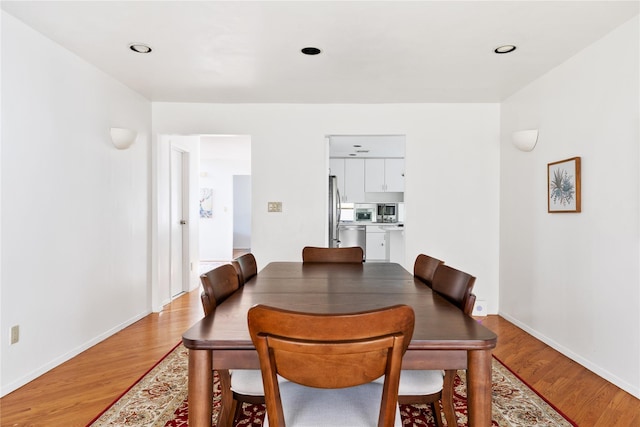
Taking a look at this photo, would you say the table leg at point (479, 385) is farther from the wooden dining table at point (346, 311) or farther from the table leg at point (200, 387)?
the table leg at point (200, 387)

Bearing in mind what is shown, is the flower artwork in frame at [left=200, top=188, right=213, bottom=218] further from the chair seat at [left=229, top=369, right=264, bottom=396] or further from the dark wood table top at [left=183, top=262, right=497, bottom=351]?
the chair seat at [left=229, top=369, right=264, bottom=396]

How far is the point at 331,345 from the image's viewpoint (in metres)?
1.02

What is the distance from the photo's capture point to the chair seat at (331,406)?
1.22 m

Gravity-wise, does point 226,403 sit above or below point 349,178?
below

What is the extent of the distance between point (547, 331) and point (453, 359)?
8.50ft

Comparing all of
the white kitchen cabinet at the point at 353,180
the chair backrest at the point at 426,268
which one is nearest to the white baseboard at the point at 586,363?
the chair backrest at the point at 426,268

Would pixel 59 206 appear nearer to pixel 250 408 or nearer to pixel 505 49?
pixel 250 408

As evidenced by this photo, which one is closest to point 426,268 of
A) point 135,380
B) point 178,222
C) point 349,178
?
point 135,380

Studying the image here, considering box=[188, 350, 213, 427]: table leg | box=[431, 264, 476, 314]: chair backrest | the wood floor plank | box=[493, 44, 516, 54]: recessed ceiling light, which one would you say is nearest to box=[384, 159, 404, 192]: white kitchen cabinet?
the wood floor plank

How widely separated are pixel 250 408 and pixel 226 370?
62 cm

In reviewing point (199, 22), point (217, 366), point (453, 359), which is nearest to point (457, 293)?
point (453, 359)

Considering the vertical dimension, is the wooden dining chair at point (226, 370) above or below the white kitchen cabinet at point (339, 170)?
below

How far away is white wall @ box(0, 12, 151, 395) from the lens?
7.89 ft

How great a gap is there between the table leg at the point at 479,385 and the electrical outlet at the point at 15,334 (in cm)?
264
